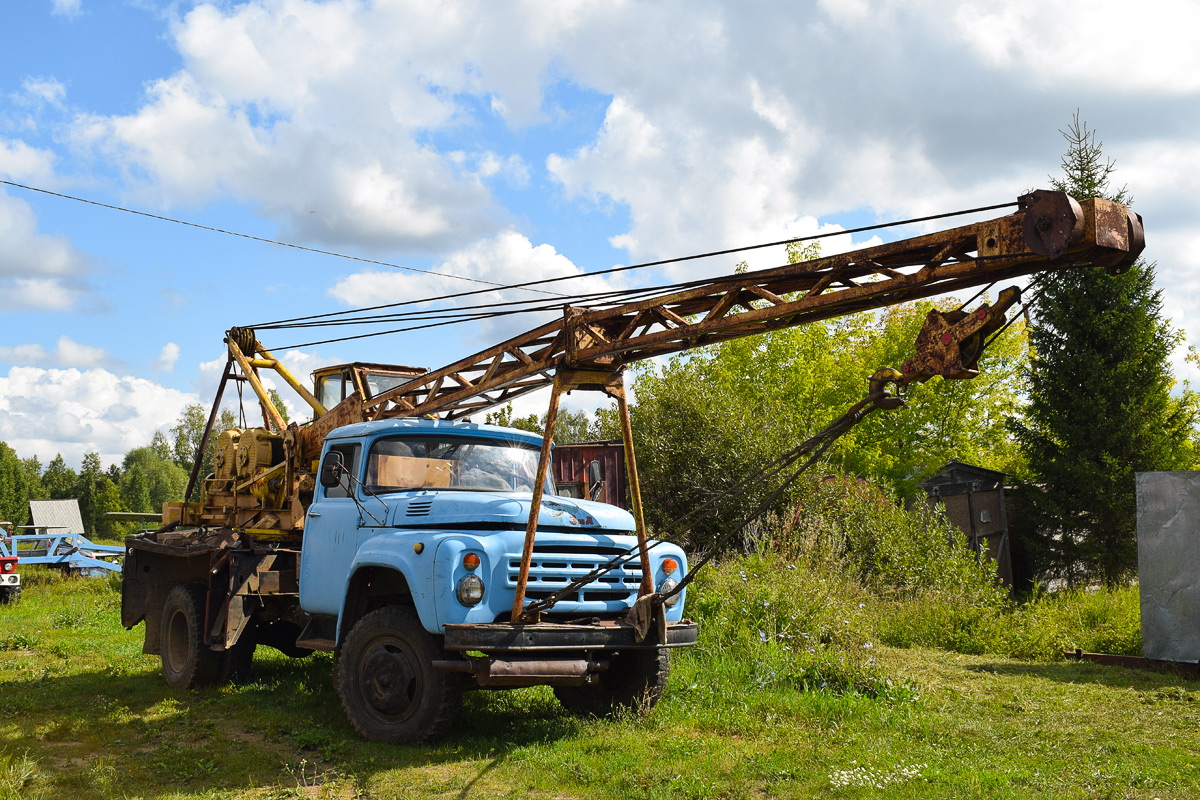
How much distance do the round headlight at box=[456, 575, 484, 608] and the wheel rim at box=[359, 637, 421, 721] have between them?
70 cm

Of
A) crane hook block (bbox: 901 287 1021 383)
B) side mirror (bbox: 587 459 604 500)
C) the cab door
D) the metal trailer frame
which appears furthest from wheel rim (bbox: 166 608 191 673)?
the metal trailer frame

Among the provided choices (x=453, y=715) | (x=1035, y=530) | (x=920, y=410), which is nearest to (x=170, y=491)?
(x=920, y=410)

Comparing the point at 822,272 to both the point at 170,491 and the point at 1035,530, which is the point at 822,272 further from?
the point at 170,491

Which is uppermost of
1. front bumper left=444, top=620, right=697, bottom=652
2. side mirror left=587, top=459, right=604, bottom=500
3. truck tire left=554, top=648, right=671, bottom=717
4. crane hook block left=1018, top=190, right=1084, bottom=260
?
crane hook block left=1018, top=190, right=1084, bottom=260

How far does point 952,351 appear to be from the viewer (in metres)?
5.86

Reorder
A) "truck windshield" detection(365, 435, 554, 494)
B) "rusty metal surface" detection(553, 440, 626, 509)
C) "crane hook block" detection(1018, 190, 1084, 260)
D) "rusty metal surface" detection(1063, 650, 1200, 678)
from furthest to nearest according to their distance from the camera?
1. "rusty metal surface" detection(553, 440, 626, 509)
2. "rusty metal surface" detection(1063, 650, 1200, 678)
3. "truck windshield" detection(365, 435, 554, 494)
4. "crane hook block" detection(1018, 190, 1084, 260)

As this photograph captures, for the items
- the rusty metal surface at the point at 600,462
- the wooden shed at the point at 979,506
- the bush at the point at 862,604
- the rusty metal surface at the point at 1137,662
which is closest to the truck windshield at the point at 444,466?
the bush at the point at 862,604

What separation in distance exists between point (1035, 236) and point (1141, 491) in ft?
21.2

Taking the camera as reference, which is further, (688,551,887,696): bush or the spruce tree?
the spruce tree

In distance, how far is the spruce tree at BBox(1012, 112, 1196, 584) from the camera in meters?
18.8

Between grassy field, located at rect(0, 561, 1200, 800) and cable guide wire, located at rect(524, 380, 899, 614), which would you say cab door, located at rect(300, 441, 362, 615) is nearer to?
grassy field, located at rect(0, 561, 1200, 800)

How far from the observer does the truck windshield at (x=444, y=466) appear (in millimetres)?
8023

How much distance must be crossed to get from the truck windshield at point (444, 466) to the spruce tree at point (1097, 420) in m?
14.8

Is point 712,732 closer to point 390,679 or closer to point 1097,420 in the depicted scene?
point 390,679
